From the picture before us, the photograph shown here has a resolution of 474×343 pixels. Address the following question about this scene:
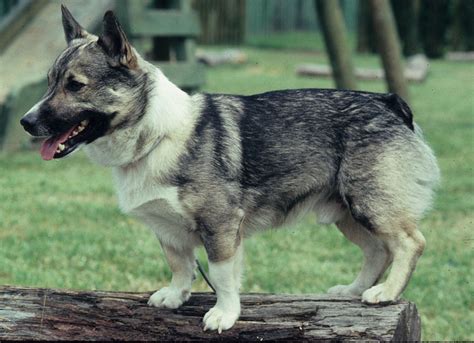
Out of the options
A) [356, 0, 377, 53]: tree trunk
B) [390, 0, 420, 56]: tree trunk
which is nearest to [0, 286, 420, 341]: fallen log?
[390, 0, 420, 56]: tree trunk

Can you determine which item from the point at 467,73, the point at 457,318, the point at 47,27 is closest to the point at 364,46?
the point at 467,73

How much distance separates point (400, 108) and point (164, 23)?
7.32 metres

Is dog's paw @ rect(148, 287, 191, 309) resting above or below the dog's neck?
below

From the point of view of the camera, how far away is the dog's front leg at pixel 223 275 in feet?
14.0

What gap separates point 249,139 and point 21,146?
22.5 feet

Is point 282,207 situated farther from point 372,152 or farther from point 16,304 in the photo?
point 16,304

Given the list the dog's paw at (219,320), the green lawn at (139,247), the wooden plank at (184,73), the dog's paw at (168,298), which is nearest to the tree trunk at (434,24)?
the wooden plank at (184,73)

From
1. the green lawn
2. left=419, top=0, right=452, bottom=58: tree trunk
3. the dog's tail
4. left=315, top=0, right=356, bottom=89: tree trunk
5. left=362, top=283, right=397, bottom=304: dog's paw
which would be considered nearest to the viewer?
left=362, top=283, right=397, bottom=304: dog's paw

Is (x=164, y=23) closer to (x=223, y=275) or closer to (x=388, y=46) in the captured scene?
(x=388, y=46)

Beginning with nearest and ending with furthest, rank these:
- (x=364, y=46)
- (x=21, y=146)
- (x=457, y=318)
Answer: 1. (x=457, y=318)
2. (x=21, y=146)
3. (x=364, y=46)

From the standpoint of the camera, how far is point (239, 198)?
438 centimetres

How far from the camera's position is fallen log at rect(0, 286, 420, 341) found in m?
4.23

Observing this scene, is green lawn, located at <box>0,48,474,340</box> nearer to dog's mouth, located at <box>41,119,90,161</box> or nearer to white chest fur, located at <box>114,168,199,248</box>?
white chest fur, located at <box>114,168,199,248</box>

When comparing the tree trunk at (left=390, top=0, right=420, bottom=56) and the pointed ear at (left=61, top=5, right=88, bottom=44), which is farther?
the tree trunk at (left=390, top=0, right=420, bottom=56)
